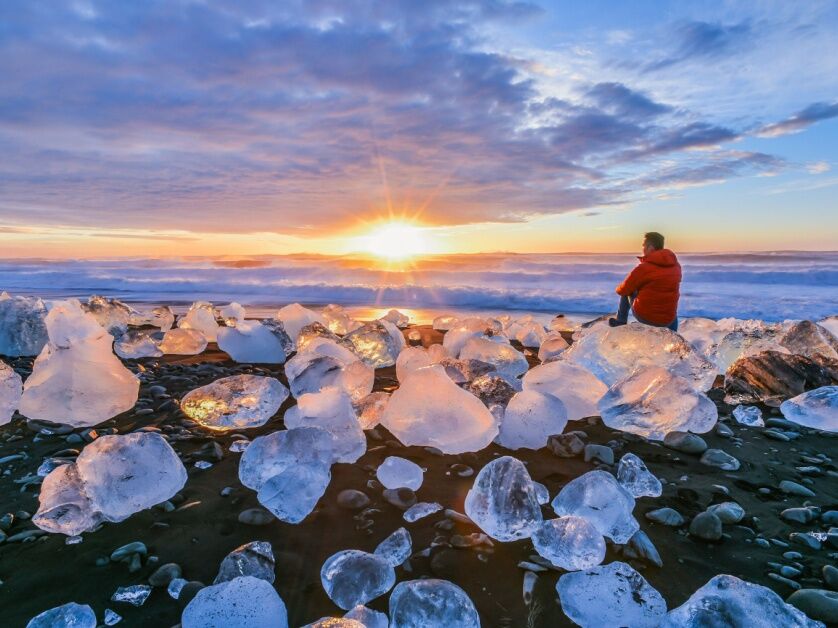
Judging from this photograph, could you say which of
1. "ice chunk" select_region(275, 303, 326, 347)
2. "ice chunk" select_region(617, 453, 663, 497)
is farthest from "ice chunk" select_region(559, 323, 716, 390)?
"ice chunk" select_region(275, 303, 326, 347)

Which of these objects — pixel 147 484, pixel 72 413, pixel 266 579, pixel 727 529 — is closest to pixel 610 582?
pixel 727 529

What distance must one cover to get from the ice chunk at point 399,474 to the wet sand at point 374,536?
5 centimetres

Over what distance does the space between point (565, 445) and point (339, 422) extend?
110cm

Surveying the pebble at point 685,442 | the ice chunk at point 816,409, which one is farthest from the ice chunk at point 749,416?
the pebble at point 685,442

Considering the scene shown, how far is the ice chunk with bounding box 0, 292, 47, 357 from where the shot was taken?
168 inches

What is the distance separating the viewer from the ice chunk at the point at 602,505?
1791 millimetres

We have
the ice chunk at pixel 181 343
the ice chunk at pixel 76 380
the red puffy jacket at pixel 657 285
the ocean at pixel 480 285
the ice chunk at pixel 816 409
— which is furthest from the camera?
A: the ocean at pixel 480 285

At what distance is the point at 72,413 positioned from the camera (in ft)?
8.62

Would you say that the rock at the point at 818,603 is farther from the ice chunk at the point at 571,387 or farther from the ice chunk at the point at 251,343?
the ice chunk at the point at 251,343

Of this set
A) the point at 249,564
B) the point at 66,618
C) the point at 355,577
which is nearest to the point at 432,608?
the point at 355,577

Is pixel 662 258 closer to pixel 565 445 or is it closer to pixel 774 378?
pixel 774 378

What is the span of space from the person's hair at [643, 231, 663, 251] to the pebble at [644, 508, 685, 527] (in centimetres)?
424

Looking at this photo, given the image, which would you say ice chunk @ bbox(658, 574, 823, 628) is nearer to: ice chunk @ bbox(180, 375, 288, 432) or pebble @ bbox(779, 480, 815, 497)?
pebble @ bbox(779, 480, 815, 497)

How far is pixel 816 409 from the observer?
2939 millimetres
